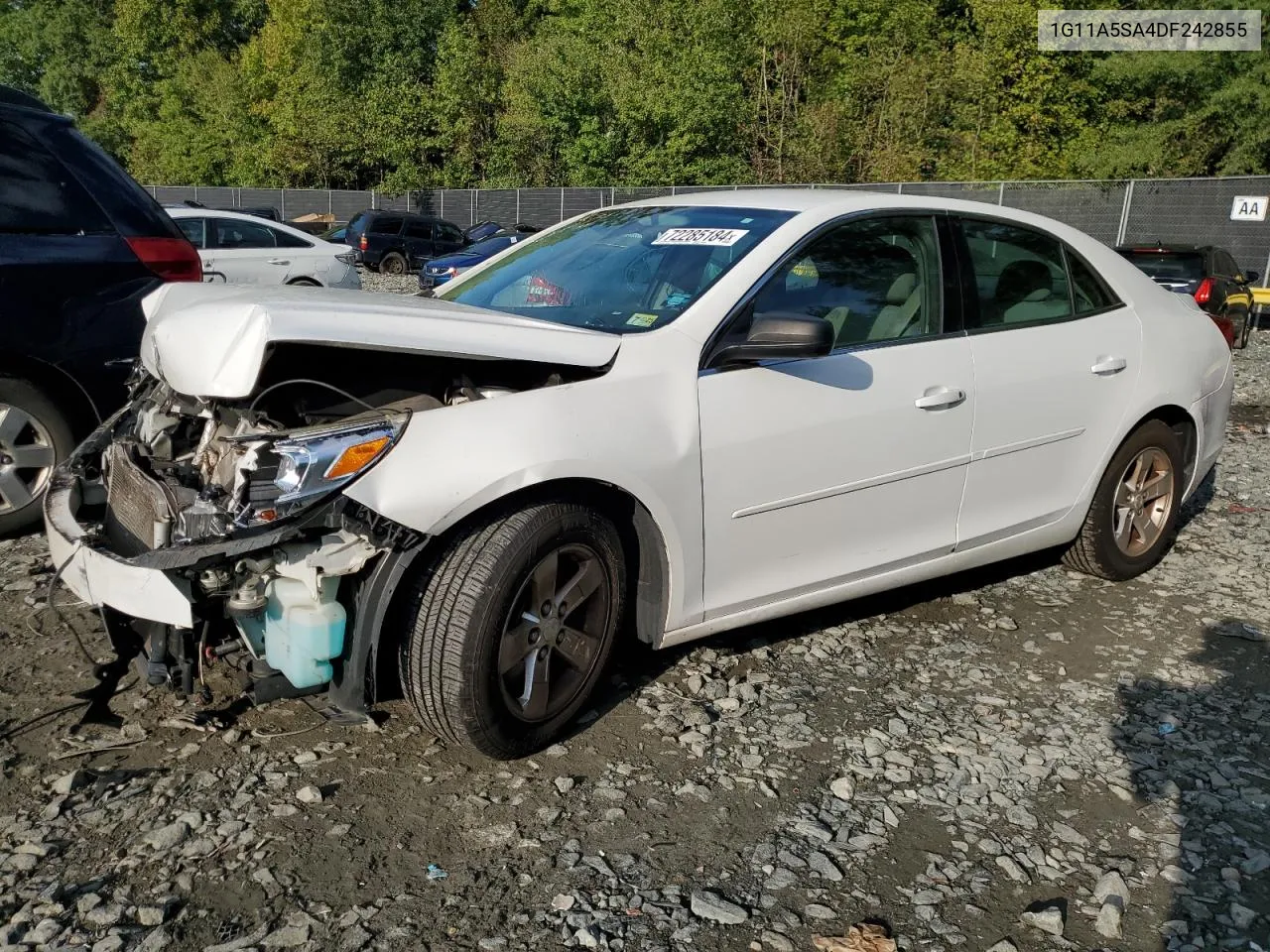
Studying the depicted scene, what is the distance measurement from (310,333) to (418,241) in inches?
1092

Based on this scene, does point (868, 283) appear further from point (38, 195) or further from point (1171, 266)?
point (1171, 266)

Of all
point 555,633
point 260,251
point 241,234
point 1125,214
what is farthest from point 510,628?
point 1125,214

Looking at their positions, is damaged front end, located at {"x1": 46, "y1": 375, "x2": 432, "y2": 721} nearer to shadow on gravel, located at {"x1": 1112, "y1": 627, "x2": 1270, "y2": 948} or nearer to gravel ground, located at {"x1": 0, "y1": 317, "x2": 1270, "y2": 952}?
gravel ground, located at {"x1": 0, "y1": 317, "x2": 1270, "y2": 952}

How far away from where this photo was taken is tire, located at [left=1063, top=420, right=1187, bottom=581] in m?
4.71

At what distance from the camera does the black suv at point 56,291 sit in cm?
462

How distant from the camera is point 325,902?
99.4 inches

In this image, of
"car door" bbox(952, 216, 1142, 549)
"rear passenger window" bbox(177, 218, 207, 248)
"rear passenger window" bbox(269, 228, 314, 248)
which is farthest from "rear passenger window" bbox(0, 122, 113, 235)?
"rear passenger window" bbox(269, 228, 314, 248)

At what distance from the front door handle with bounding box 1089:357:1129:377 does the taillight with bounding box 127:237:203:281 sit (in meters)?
3.97

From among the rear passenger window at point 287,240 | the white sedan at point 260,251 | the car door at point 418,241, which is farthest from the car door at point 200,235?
the car door at point 418,241

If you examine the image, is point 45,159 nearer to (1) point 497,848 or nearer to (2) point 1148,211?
(1) point 497,848

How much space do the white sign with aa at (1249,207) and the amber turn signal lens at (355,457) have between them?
22.1 m

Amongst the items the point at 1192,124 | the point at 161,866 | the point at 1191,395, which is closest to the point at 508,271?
the point at 161,866

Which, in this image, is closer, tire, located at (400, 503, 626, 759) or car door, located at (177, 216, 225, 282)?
tire, located at (400, 503, 626, 759)

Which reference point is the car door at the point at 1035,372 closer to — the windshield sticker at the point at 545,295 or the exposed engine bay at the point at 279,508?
the windshield sticker at the point at 545,295
